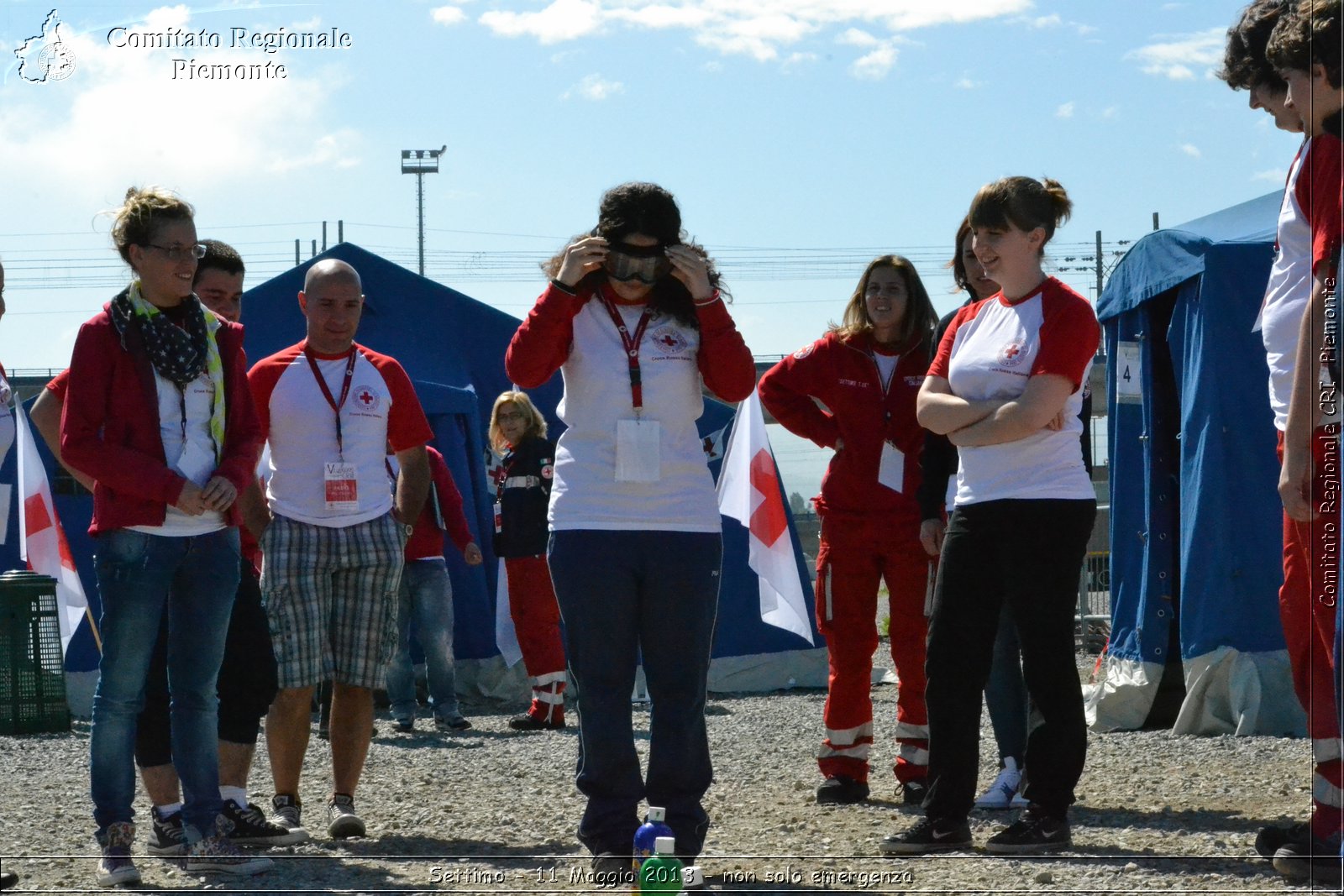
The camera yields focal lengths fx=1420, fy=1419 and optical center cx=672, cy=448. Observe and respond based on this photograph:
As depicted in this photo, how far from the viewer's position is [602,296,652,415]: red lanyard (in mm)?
3568

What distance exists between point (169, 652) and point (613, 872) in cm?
137

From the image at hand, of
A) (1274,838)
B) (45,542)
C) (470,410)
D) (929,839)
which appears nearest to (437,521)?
(470,410)

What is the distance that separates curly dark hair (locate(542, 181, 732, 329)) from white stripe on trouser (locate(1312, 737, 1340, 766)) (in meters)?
1.77

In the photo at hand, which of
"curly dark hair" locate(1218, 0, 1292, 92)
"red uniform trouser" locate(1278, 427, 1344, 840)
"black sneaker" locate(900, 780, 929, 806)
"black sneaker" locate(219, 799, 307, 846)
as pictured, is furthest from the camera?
"black sneaker" locate(900, 780, 929, 806)

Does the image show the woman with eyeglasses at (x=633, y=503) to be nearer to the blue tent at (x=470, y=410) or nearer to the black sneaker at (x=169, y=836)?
the black sneaker at (x=169, y=836)

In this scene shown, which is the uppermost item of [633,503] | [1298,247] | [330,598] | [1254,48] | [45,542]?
[1254,48]

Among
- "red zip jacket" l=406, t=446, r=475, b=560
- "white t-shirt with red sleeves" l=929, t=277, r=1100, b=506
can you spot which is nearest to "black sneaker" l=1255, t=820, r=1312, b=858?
"white t-shirt with red sleeves" l=929, t=277, r=1100, b=506

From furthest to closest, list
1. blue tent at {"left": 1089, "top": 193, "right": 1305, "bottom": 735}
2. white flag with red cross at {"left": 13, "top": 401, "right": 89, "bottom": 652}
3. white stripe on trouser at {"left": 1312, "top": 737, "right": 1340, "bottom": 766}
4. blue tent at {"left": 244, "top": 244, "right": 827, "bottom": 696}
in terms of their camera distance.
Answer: blue tent at {"left": 244, "top": 244, "right": 827, "bottom": 696}, white flag with red cross at {"left": 13, "top": 401, "right": 89, "bottom": 652}, blue tent at {"left": 1089, "top": 193, "right": 1305, "bottom": 735}, white stripe on trouser at {"left": 1312, "top": 737, "right": 1340, "bottom": 766}

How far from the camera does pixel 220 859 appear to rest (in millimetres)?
3764

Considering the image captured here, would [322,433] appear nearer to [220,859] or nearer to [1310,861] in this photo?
[220,859]

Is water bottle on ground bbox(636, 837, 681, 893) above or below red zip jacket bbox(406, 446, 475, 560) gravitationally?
below

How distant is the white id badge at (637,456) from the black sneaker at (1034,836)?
134 cm

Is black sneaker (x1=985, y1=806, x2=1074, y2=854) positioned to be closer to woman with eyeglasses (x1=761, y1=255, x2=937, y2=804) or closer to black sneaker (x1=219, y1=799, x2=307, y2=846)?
woman with eyeglasses (x1=761, y1=255, x2=937, y2=804)

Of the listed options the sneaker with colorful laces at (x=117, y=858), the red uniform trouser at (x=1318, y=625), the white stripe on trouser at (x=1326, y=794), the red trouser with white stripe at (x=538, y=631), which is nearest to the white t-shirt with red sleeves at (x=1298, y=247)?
→ the red uniform trouser at (x=1318, y=625)
